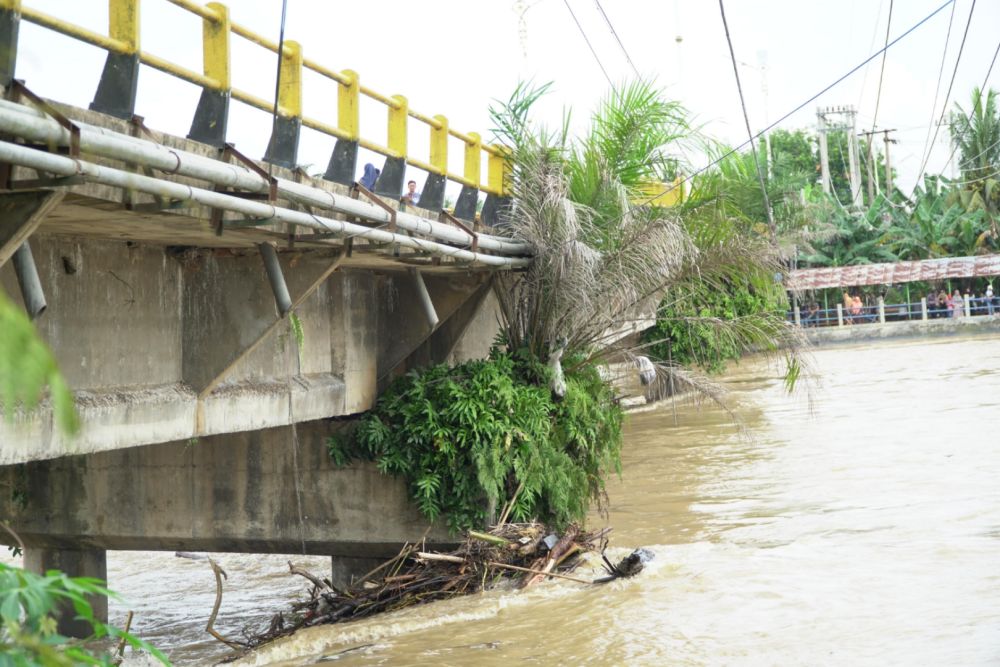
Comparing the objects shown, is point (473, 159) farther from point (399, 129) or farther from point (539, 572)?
point (539, 572)

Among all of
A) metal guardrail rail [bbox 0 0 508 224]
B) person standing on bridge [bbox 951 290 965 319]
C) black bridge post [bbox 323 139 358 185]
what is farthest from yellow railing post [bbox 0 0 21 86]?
person standing on bridge [bbox 951 290 965 319]

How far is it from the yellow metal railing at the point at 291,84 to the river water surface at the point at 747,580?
4.39m

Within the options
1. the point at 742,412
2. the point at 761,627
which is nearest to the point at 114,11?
the point at 761,627

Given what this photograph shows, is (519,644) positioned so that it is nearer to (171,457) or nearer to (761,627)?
(761,627)

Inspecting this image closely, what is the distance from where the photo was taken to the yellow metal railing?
6.82 metres

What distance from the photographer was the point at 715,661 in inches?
355

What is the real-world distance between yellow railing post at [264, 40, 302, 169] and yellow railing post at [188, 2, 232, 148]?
100cm

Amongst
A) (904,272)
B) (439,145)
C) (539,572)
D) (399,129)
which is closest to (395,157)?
(399,129)

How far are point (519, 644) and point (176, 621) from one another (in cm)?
513

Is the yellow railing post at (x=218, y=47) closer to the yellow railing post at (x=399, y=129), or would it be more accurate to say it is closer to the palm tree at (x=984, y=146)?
the yellow railing post at (x=399, y=129)

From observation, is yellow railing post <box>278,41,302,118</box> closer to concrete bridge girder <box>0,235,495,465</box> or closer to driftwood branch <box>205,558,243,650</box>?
concrete bridge girder <box>0,235,495,465</box>

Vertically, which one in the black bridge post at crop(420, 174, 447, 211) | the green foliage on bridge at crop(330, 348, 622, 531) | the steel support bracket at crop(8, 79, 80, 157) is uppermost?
the black bridge post at crop(420, 174, 447, 211)

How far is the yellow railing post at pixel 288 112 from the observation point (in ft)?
29.3

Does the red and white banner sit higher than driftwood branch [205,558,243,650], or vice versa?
the red and white banner
